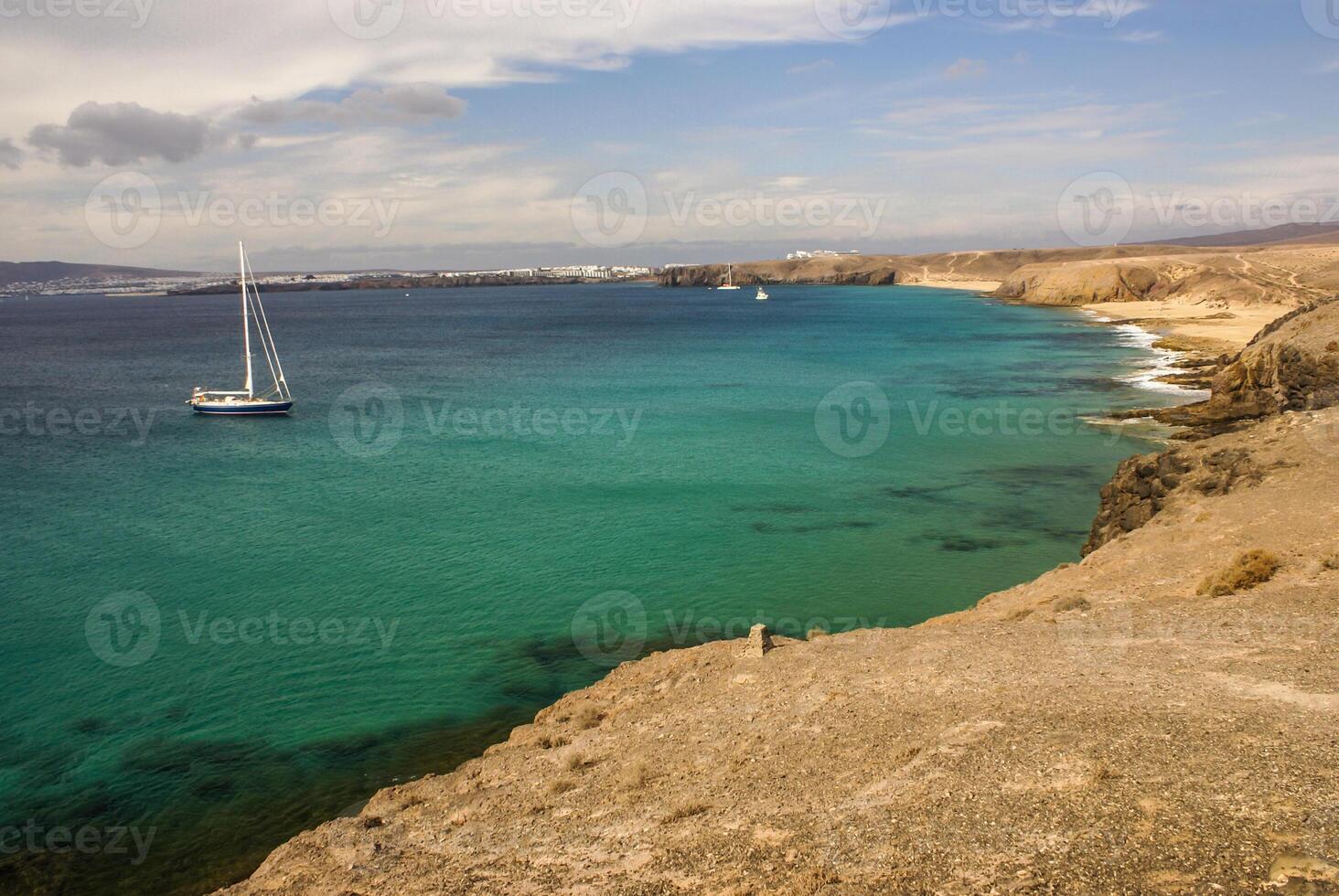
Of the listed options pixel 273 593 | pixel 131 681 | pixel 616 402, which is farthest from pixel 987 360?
pixel 131 681

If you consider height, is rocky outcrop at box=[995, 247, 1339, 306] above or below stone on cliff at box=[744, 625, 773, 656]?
→ above

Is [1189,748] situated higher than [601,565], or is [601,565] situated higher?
[1189,748]

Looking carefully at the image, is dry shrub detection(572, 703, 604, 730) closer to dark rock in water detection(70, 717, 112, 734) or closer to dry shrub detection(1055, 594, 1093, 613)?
dry shrub detection(1055, 594, 1093, 613)

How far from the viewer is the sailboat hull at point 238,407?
169ft

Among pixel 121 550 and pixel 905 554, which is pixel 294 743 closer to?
pixel 121 550

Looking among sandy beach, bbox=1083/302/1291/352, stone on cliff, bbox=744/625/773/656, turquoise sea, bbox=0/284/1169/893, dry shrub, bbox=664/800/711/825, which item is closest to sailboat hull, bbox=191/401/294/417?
turquoise sea, bbox=0/284/1169/893

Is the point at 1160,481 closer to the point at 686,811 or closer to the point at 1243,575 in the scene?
the point at 1243,575

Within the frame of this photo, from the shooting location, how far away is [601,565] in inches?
1050

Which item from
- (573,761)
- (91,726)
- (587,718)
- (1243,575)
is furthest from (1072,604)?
(91,726)

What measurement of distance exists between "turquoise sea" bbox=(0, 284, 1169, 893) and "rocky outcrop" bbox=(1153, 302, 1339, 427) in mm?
5013

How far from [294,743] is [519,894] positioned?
9.78m

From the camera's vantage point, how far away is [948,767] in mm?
10469

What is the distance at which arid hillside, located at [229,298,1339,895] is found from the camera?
8633mm

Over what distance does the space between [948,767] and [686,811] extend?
3.24m
